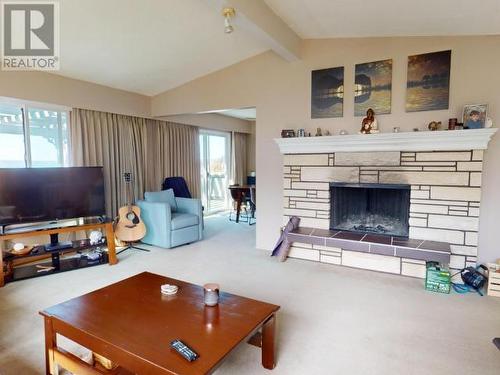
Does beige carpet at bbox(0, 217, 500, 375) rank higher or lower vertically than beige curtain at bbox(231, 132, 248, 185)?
lower

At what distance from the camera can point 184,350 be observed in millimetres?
1424

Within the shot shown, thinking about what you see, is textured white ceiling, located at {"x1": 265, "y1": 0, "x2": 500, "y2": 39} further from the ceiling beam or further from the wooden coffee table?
the wooden coffee table

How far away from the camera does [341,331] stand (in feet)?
7.47

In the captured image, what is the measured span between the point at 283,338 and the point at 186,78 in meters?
3.85

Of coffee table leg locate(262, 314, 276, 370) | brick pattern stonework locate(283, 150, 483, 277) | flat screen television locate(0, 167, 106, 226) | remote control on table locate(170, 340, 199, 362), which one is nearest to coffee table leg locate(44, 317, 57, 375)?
remote control on table locate(170, 340, 199, 362)

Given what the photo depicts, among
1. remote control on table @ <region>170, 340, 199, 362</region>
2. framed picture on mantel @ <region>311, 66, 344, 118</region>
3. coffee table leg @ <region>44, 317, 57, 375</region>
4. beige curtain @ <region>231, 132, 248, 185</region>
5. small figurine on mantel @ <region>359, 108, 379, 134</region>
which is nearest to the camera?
remote control on table @ <region>170, 340, 199, 362</region>

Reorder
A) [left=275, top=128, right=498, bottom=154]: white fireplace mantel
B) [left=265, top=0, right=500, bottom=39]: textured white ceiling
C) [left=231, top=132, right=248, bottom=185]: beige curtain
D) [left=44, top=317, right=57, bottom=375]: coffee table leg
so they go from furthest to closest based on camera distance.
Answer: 1. [left=231, top=132, right=248, bottom=185]: beige curtain
2. [left=275, top=128, right=498, bottom=154]: white fireplace mantel
3. [left=265, top=0, right=500, bottom=39]: textured white ceiling
4. [left=44, top=317, right=57, bottom=375]: coffee table leg

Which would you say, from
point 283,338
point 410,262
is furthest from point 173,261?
point 410,262

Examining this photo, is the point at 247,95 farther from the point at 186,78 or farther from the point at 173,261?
the point at 173,261

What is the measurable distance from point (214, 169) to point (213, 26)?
4396mm

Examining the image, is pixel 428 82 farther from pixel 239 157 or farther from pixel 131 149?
pixel 239 157

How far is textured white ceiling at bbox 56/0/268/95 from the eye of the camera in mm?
2865

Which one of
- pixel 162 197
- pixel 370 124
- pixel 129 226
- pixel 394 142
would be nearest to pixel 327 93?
pixel 370 124

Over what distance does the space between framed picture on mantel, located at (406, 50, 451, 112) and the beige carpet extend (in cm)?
187
